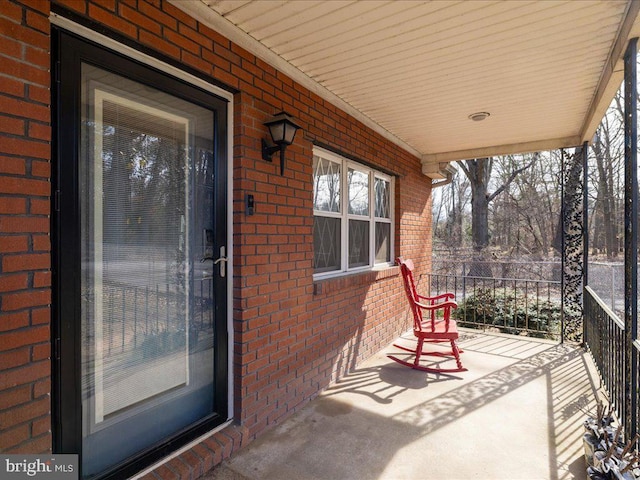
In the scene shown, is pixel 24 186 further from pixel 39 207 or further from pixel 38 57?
pixel 38 57

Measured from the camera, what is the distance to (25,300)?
1312mm

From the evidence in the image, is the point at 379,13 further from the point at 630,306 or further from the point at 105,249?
the point at 630,306

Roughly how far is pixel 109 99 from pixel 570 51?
282cm

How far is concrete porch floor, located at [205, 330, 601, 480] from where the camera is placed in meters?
2.08

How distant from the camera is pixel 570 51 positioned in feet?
7.68

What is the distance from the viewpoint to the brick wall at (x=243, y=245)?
Result: 1279 mm

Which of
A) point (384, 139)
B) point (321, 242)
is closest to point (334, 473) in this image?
point (321, 242)

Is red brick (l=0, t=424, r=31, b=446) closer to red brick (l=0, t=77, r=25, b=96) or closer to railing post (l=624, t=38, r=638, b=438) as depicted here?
red brick (l=0, t=77, r=25, b=96)

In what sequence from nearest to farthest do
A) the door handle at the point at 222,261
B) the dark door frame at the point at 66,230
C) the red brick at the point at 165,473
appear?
the dark door frame at the point at 66,230
the red brick at the point at 165,473
the door handle at the point at 222,261

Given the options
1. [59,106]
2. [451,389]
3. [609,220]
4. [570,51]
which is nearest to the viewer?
[59,106]

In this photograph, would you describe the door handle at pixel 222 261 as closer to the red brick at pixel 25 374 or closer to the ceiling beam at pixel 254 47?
the red brick at pixel 25 374

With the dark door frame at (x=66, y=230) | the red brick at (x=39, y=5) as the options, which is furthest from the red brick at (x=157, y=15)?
the red brick at (x=39, y=5)

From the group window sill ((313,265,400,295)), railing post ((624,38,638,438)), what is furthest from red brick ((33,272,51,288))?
railing post ((624,38,638,438))

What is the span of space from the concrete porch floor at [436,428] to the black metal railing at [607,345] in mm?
233
